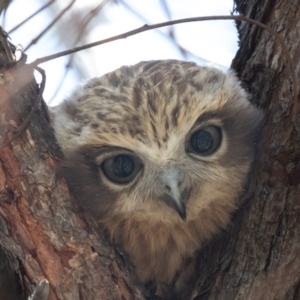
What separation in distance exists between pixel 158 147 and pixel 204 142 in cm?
18

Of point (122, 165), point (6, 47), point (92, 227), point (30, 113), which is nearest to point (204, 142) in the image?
point (122, 165)

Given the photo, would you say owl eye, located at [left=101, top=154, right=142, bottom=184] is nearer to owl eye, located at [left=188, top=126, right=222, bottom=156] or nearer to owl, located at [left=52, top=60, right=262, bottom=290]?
owl, located at [left=52, top=60, right=262, bottom=290]

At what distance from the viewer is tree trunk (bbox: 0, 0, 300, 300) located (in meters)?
1.62

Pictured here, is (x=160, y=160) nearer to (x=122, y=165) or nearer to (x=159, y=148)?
(x=159, y=148)

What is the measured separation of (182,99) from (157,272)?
0.67 metres

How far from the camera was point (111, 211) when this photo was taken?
6.32ft

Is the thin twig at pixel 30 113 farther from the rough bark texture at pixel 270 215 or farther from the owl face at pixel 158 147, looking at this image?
the rough bark texture at pixel 270 215

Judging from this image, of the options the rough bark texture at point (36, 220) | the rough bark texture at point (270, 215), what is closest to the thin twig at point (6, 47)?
the rough bark texture at point (36, 220)

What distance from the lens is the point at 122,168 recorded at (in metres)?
1.90

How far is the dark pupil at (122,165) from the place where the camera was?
74.8 inches

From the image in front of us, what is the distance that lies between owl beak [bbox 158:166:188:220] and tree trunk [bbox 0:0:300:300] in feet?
0.73

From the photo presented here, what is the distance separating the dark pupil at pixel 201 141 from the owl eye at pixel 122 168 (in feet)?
0.69

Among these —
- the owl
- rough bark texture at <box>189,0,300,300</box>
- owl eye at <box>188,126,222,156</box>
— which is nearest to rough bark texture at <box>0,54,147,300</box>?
the owl

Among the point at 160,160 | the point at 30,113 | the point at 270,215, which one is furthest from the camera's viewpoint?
the point at 160,160
